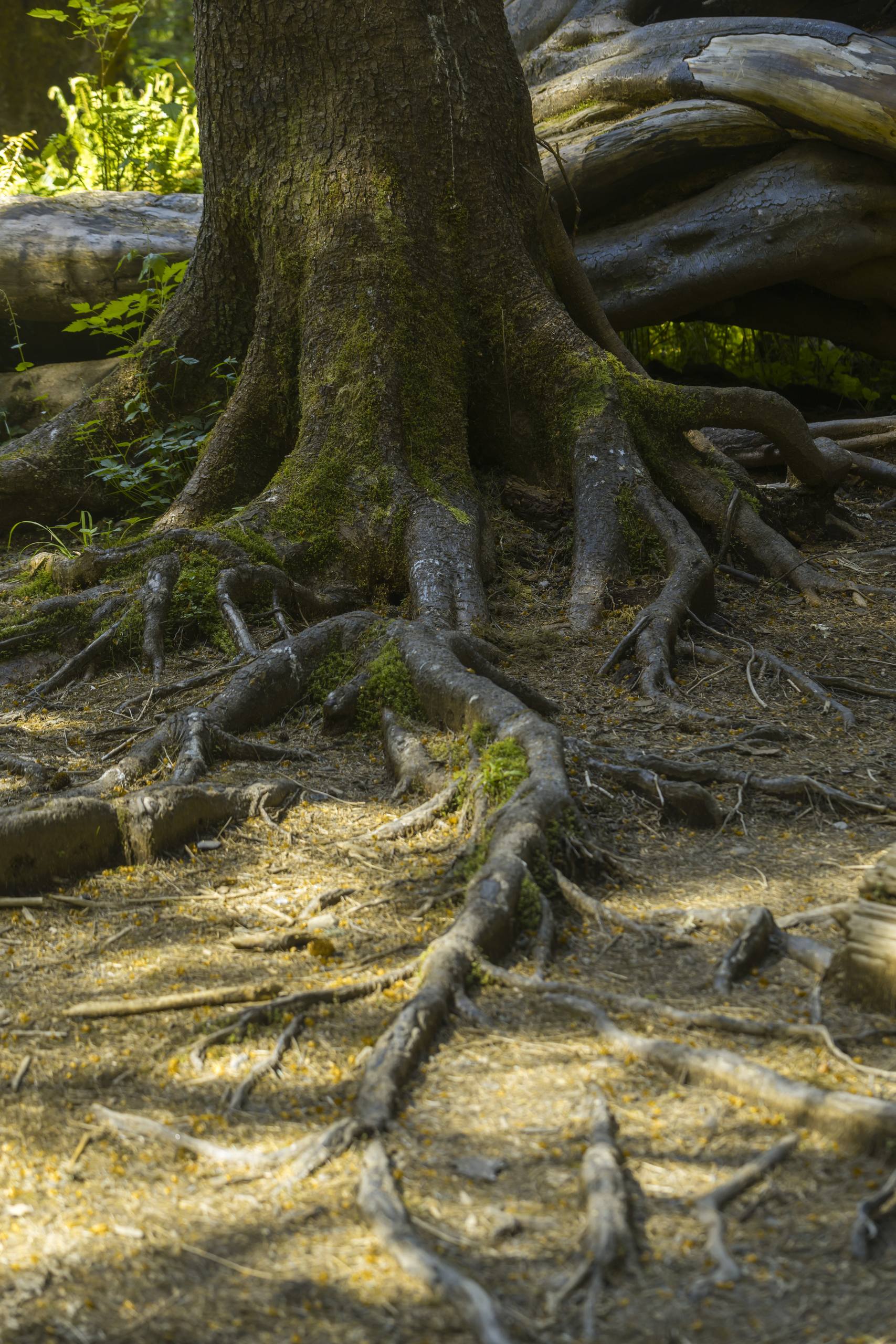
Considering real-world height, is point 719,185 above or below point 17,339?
above

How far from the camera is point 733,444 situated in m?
8.62

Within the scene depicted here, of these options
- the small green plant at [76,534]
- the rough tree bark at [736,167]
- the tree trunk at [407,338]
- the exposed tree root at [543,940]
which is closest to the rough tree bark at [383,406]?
the tree trunk at [407,338]

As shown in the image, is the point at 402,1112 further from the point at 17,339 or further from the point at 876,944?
the point at 17,339

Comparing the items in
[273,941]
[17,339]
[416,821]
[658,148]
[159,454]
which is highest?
[658,148]

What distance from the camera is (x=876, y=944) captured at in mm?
2387

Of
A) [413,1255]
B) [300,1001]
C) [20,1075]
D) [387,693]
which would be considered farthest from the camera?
[387,693]

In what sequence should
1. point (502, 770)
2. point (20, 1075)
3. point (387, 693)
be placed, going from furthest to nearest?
point (387, 693), point (502, 770), point (20, 1075)

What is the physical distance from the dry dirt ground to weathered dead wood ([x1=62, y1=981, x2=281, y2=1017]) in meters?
0.03

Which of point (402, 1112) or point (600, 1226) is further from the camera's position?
point (402, 1112)

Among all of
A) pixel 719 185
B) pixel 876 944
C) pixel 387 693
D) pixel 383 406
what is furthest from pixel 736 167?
pixel 876 944

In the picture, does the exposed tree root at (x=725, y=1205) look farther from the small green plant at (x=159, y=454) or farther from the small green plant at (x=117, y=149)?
the small green plant at (x=117, y=149)

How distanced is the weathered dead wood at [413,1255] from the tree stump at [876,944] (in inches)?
45.2

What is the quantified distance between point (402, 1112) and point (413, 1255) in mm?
465

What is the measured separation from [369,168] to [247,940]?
187 inches
